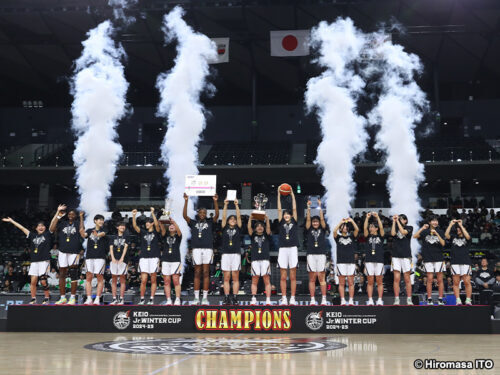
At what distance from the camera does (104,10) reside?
2638cm

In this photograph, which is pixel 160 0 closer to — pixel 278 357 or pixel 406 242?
pixel 406 242

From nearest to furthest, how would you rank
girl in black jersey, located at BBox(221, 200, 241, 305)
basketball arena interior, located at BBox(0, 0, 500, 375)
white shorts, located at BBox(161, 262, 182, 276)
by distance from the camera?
1. basketball arena interior, located at BBox(0, 0, 500, 375)
2. girl in black jersey, located at BBox(221, 200, 241, 305)
3. white shorts, located at BBox(161, 262, 182, 276)

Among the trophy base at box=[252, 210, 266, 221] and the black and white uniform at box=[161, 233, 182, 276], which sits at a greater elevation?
the trophy base at box=[252, 210, 266, 221]

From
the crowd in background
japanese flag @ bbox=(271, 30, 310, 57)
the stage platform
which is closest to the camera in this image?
the stage platform

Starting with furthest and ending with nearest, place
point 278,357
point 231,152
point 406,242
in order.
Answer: point 231,152
point 406,242
point 278,357

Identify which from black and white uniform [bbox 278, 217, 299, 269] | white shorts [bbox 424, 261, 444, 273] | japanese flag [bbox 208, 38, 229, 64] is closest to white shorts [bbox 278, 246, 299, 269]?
black and white uniform [bbox 278, 217, 299, 269]

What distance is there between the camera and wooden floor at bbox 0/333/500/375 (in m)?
6.70

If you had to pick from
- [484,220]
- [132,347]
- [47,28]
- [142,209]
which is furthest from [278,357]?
[47,28]

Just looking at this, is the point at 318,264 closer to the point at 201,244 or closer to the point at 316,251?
the point at 316,251

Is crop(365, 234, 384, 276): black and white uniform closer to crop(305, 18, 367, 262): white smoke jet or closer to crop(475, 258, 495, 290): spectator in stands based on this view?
crop(475, 258, 495, 290): spectator in stands

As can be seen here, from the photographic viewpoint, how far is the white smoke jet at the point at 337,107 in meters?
19.9

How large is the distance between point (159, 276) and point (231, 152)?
12.1 meters

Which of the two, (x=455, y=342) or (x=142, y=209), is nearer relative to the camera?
(x=455, y=342)

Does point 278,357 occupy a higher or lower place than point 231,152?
lower
